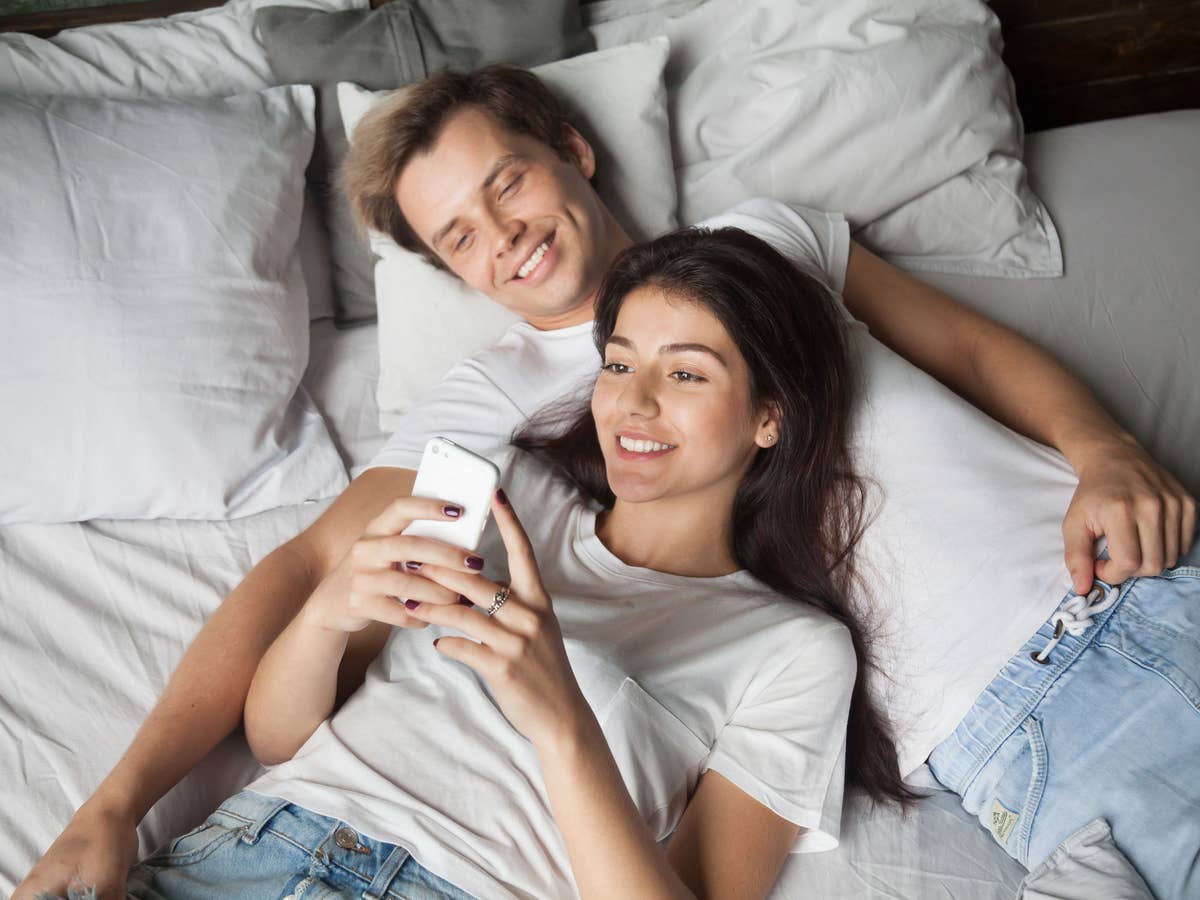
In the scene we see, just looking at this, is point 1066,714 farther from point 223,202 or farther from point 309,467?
point 223,202

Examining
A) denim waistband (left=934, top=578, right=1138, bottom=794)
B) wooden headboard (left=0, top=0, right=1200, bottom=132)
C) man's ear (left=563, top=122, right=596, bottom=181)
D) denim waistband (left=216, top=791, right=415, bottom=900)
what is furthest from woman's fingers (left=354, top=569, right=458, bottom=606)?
wooden headboard (left=0, top=0, right=1200, bottom=132)

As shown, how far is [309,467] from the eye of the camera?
1.74 meters

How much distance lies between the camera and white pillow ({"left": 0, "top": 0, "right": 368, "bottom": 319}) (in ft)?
6.00

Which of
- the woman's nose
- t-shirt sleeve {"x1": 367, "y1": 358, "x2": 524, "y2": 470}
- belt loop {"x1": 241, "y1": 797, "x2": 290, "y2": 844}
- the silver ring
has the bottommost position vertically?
belt loop {"x1": 241, "y1": 797, "x2": 290, "y2": 844}

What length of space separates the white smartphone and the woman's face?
0.30 meters

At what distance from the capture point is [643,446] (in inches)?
50.6

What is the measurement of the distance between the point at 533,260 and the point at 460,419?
0.28m

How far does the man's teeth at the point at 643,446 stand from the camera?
128 centimetres

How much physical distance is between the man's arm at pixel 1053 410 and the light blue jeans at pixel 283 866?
2.76 feet

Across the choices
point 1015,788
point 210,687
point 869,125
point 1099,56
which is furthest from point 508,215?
point 1099,56

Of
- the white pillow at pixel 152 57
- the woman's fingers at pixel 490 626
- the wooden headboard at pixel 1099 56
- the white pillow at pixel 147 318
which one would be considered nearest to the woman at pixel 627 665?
the woman's fingers at pixel 490 626

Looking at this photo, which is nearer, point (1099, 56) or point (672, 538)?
point (672, 538)

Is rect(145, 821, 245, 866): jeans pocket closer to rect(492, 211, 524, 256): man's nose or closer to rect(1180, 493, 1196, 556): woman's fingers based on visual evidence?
rect(492, 211, 524, 256): man's nose

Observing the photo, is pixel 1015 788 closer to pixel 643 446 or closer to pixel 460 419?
pixel 643 446
